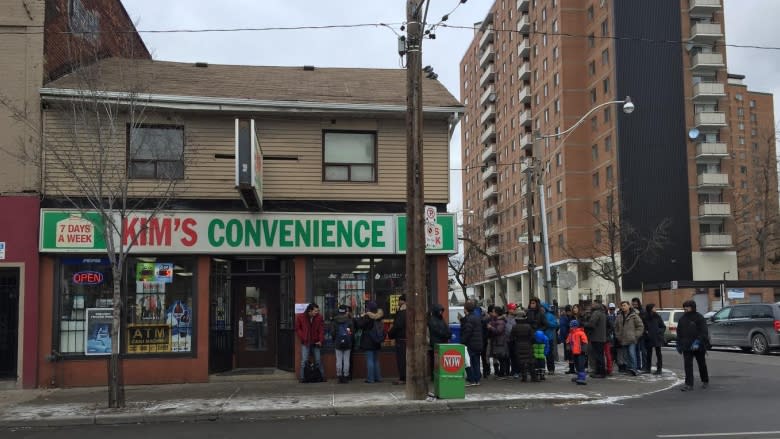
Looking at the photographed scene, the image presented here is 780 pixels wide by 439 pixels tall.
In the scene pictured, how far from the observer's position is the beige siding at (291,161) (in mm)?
15633

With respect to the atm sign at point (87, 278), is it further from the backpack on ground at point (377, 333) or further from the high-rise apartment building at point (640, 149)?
the high-rise apartment building at point (640, 149)

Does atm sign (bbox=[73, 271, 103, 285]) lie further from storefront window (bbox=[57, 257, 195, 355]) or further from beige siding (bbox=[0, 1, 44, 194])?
beige siding (bbox=[0, 1, 44, 194])

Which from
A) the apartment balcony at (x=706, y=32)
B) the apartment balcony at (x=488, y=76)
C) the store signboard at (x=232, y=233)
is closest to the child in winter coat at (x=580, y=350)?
the store signboard at (x=232, y=233)

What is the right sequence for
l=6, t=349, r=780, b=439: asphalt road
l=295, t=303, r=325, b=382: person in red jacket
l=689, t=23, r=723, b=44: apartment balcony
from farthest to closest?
l=689, t=23, r=723, b=44: apartment balcony
l=295, t=303, r=325, b=382: person in red jacket
l=6, t=349, r=780, b=439: asphalt road

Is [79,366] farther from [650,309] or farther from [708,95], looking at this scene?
[708,95]

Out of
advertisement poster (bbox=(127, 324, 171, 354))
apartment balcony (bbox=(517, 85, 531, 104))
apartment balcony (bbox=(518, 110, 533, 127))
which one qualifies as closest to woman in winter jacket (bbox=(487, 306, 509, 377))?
advertisement poster (bbox=(127, 324, 171, 354))

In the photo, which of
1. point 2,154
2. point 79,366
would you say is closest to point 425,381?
point 79,366

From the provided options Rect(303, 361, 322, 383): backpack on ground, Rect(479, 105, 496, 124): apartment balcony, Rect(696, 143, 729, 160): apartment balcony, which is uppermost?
Rect(479, 105, 496, 124): apartment balcony

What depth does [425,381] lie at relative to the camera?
12.6 meters

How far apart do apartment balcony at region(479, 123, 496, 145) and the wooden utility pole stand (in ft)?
250

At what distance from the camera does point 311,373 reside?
50.2 ft

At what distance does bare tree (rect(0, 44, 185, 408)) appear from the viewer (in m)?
14.1

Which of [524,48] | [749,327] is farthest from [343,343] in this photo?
[524,48]

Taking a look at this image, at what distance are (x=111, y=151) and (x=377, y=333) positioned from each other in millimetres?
6954
